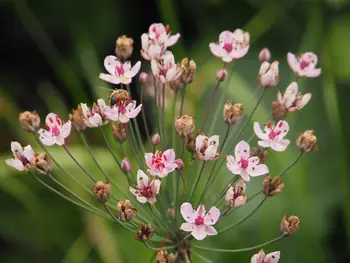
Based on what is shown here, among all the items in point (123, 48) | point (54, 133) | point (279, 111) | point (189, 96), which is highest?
point (189, 96)

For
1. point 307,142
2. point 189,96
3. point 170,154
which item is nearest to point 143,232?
point 170,154

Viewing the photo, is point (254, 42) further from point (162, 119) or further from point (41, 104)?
point (162, 119)

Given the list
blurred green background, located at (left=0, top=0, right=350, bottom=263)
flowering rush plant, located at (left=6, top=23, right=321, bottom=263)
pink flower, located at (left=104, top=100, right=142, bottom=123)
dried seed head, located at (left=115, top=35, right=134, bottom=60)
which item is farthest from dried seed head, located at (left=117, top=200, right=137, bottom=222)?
blurred green background, located at (left=0, top=0, right=350, bottom=263)

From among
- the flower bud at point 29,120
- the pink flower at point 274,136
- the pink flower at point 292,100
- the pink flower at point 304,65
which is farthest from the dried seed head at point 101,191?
the pink flower at point 304,65

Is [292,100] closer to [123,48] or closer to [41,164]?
[123,48]

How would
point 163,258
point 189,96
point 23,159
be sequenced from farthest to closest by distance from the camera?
point 189,96 < point 23,159 < point 163,258

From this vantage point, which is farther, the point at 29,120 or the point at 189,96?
the point at 189,96

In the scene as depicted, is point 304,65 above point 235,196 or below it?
above
